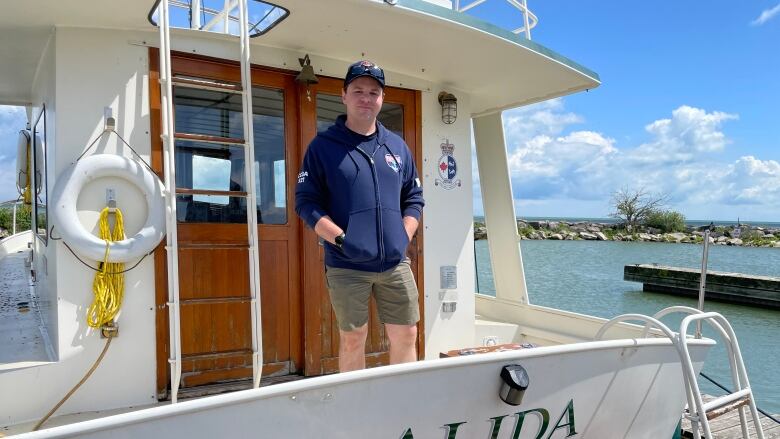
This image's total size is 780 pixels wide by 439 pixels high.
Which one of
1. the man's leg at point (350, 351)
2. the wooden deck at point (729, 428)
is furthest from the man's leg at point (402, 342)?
the wooden deck at point (729, 428)

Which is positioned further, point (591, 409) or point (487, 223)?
point (487, 223)

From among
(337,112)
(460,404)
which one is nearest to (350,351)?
(460,404)

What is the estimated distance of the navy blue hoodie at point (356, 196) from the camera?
8.16 ft

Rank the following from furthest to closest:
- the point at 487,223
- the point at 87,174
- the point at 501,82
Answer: the point at 487,223
the point at 501,82
the point at 87,174

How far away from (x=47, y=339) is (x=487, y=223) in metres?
4.23

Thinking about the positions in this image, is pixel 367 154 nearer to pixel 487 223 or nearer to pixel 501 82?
pixel 501 82

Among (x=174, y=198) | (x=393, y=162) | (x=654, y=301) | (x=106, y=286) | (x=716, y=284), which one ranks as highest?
(x=393, y=162)

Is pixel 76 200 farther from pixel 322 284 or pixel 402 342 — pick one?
pixel 402 342

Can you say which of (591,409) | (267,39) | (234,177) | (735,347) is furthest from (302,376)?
(735,347)

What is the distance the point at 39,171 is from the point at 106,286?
1.92 metres

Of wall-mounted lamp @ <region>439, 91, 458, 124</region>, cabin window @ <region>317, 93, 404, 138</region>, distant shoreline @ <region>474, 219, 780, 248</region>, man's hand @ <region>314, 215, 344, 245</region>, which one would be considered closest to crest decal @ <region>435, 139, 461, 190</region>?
wall-mounted lamp @ <region>439, 91, 458, 124</region>

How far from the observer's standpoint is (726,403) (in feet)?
8.50

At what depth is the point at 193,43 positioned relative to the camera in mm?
3480

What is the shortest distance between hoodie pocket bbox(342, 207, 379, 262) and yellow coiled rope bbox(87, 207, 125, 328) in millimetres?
1568
